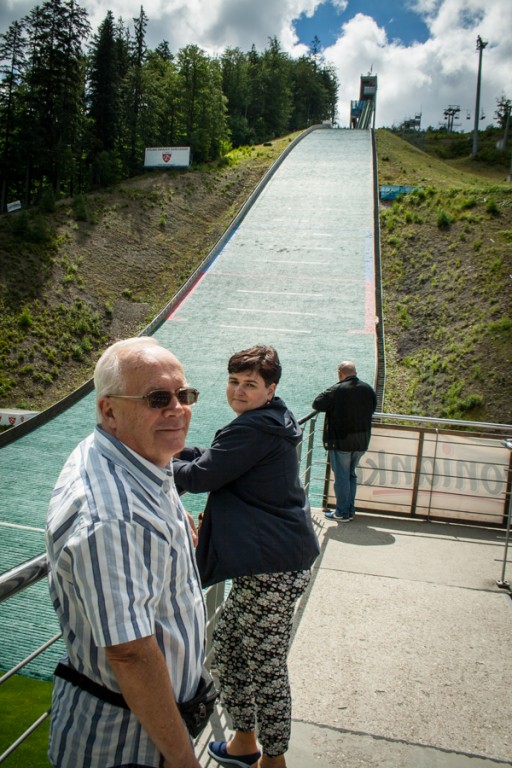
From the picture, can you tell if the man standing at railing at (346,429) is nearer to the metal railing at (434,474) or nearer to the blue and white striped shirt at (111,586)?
the metal railing at (434,474)

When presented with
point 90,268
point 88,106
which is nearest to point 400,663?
point 90,268

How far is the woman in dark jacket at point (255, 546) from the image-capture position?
8.02 feet

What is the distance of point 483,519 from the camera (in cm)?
655

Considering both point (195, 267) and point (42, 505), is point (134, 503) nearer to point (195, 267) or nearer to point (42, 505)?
point (42, 505)

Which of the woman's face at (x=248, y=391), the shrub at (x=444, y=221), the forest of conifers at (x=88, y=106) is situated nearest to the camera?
the woman's face at (x=248, y=391)

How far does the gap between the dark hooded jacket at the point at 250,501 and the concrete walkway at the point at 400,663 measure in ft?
3.42

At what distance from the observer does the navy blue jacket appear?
20.6 ft

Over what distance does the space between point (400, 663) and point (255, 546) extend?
1741mm

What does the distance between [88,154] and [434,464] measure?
129 feet

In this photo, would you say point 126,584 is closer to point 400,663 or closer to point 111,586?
point 111,586

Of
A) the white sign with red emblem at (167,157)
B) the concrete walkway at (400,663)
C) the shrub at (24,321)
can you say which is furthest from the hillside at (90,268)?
the concrete walkway at (400,663)

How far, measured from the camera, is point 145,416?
5.62 feet

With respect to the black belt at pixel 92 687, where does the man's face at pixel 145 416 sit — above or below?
above

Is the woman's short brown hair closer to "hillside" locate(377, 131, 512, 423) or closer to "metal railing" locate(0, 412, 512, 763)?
"metal railing" locate(0, 412, 512, 763)
